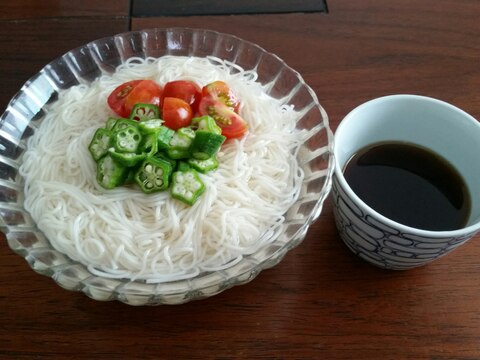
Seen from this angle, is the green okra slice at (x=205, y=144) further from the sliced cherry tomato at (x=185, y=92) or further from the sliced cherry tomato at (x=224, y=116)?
the sliced cherry tomato at (x=185, y=92)

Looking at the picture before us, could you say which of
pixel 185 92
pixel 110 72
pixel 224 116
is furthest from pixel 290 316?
pixel 110 72

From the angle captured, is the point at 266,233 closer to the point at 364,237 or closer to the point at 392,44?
the point at 364,237

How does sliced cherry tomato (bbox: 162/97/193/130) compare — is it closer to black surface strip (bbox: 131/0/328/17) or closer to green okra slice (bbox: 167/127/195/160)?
green okra slice (bbox: 167/127/195/160)

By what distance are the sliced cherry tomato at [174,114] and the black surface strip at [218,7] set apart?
2.72 ft

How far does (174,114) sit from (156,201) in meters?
0.27

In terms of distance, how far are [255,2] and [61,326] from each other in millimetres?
1553

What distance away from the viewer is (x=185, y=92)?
148 cm

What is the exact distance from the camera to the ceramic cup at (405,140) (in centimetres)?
116

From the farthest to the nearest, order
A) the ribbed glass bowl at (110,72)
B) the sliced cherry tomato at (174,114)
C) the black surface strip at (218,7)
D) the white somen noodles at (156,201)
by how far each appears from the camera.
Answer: the black surface strip at (218,7), the sliced cherry tomato at (174,114), the white somen noodles at (156,201), the ribbed glass bowl at (110,72)

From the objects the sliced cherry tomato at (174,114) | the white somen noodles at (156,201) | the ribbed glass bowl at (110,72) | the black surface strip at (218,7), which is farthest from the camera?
the black surface strip at (218,7)

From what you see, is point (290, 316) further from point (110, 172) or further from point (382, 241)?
point (110, 172)

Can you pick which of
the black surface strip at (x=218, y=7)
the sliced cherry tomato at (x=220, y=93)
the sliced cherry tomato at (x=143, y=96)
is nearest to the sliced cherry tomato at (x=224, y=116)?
the sliced cherry tomato at (x=220, y=93)

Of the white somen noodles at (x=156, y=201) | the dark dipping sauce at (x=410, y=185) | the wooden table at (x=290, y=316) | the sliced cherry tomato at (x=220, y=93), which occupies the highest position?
the sliced cherry tomato at (x=220, y=93)

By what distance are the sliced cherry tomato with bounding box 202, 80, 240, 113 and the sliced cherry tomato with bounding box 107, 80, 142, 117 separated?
0.23m
